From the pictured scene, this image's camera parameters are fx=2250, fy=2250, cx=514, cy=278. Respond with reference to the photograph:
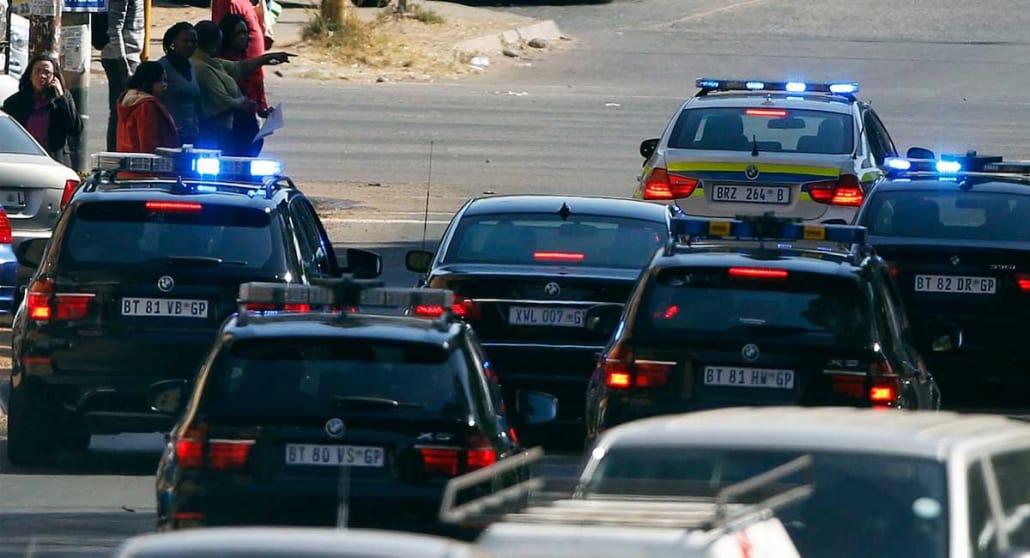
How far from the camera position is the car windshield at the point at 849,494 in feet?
20.3

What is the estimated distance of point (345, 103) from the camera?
31969 mm

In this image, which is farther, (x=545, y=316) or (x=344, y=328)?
(x=545, y=316)

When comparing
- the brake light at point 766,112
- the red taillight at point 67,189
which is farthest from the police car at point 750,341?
the brake light at point 766,112

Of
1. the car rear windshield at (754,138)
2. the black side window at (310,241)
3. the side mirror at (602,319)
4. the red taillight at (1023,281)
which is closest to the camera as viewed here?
the side mirror at (602,319)

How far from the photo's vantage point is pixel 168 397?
9016 mm

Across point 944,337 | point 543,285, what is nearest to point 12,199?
point 543,285

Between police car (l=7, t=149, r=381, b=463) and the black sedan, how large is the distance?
1.20 m

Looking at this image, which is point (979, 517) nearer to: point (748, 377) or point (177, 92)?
point (748, 377)

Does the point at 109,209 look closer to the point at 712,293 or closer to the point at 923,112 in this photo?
the point at 712,293

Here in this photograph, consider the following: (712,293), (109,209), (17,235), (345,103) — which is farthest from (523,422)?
(345,103)

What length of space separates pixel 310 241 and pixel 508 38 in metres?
28.8

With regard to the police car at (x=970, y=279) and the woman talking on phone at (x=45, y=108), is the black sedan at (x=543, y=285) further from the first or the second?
the woman talking on phone at (x=45, y=108)

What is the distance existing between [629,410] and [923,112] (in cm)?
2359

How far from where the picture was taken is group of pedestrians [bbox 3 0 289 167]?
16062 millimetres
